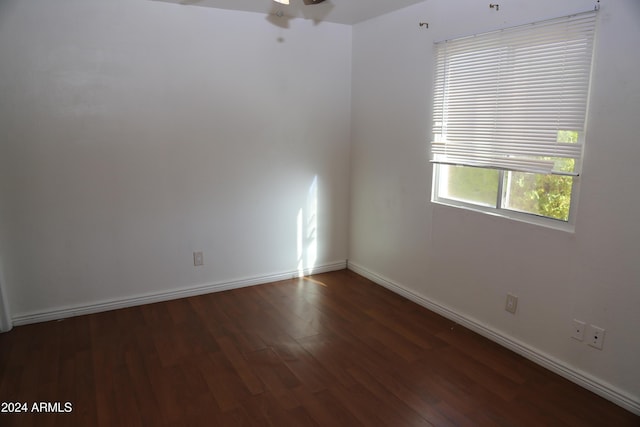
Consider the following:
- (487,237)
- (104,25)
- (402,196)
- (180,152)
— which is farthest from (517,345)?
(104,25)

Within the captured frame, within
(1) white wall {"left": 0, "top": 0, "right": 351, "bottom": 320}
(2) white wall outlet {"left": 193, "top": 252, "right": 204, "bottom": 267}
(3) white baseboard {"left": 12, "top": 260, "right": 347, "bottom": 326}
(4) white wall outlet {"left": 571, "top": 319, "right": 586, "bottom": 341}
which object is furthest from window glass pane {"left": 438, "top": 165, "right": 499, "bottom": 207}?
(2) white wall outlet {"left": 193, "top": 252, "right": 204, "bottom": 267}

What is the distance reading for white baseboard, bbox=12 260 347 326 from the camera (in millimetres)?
3058

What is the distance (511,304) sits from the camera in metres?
2.68

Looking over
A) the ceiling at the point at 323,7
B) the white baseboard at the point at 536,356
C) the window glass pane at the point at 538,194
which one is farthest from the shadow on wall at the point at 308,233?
the window glass pane at the point at 538,194

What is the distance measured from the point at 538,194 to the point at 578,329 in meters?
0.81

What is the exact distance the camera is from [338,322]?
10.2 ft

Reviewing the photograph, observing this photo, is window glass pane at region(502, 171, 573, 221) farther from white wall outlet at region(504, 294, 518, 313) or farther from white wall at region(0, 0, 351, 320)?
white wall at region(0, 0, 351, 320)

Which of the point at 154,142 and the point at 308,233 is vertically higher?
the point at 154,142

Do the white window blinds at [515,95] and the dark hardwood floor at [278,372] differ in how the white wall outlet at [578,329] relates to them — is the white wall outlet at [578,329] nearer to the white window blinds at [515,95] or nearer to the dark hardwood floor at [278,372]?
the dark hardwood floor at [278,372]

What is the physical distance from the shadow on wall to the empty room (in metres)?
0.03

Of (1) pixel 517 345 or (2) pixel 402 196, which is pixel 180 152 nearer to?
(2) pixel 402 196

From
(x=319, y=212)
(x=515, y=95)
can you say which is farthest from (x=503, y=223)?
(x=319, y=212)

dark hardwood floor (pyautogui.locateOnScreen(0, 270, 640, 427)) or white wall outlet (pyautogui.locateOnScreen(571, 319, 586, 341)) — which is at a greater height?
white wall outlet (pyautogui.locateOnScreen(571, 319, 586, 341))

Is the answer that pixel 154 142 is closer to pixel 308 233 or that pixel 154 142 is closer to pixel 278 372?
pixel 308 233
